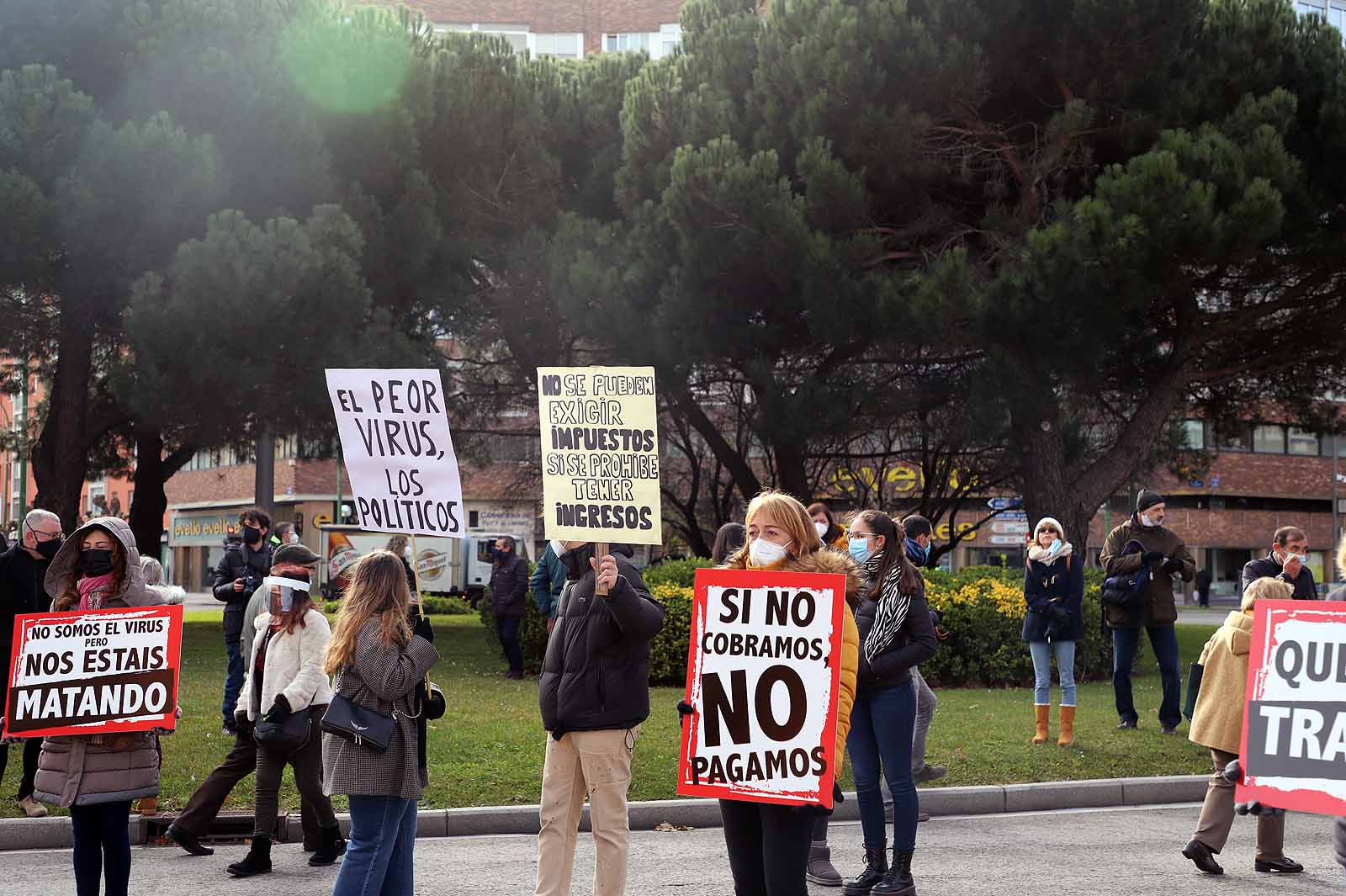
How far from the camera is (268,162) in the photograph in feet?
69.3

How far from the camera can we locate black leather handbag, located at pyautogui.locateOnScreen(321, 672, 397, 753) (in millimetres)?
5336

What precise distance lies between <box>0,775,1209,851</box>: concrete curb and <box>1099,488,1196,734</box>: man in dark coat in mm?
1639

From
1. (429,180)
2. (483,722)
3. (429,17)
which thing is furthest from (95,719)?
(429,17)

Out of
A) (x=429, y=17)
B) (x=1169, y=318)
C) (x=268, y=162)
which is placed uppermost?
(x=429, y=17)

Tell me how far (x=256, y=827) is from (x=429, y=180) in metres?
16.9

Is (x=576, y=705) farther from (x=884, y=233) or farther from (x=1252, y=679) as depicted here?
(x=884, y=233)

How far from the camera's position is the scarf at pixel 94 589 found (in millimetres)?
6246

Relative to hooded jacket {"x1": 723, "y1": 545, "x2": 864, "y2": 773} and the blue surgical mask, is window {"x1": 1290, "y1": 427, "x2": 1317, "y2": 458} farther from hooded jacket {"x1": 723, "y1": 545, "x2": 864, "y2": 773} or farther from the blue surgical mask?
hooded jacket {"x1": 723, "y1": 545, "x2": 864, "y2": 773}

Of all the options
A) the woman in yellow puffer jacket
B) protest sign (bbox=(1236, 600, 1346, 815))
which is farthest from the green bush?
protest sign (bbox=(1236, 600, 1346, 815))

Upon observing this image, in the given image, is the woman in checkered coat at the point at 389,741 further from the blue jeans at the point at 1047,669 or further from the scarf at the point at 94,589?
the blue jeans at the point at 1047,669

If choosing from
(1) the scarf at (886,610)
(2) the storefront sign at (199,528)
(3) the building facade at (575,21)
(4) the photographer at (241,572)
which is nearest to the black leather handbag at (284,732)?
(1) the scarf at (886,610)

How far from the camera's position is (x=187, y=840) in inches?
308

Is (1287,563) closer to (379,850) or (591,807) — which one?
(591,807)

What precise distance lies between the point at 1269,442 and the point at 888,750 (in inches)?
2314
